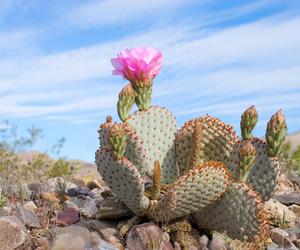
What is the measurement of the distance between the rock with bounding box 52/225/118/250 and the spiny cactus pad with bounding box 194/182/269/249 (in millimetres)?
931

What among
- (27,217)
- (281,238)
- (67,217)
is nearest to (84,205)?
(67,217)

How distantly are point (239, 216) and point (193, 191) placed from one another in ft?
1.58

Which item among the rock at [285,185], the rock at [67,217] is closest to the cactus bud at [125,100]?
the rock at [67,217]

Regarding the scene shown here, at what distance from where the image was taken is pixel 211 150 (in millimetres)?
5566

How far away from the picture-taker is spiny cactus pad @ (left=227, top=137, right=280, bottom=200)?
5367 millimetres

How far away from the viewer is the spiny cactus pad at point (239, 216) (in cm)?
508

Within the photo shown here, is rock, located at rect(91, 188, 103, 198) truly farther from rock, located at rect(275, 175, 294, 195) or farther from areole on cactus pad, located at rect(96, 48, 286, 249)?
rock, located at rect(275, 175, 294, 195)

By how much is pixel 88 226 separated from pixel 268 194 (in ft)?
5.00

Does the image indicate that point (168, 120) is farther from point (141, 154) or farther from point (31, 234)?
point (31, 234)

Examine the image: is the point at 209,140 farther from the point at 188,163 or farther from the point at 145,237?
the point at 145,237

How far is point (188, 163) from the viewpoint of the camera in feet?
→ 17.7

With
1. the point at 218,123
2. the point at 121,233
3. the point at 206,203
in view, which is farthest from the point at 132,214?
the point at 218,123

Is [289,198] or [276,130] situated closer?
[276,130]

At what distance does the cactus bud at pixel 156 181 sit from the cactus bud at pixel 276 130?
92 cm
